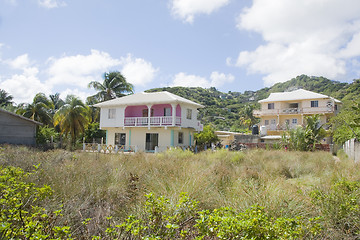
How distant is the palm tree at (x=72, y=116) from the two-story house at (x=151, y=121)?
2.30m

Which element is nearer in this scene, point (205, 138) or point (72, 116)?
point (72, 116)

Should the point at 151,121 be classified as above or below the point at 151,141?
A: above

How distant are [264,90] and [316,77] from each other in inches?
874

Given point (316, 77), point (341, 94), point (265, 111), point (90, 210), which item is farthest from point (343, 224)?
point (316, 77)

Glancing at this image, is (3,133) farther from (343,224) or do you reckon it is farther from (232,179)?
(343,224)

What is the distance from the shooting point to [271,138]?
31.6 meters

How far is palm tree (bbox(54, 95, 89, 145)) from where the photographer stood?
1134 inches

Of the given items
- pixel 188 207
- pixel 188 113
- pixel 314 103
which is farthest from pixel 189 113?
pixel 188 207

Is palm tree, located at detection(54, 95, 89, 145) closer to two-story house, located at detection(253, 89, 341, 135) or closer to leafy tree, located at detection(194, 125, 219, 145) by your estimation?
leafy tree, located at detection(194, 125, 219, 145)

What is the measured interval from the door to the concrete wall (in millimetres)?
10687

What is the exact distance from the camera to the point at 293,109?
1544 inches

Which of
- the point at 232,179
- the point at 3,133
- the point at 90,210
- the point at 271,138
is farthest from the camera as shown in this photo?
the point at 271,138

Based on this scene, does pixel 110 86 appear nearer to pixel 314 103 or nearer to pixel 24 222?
pixel 314 103

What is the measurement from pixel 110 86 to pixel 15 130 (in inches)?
788
